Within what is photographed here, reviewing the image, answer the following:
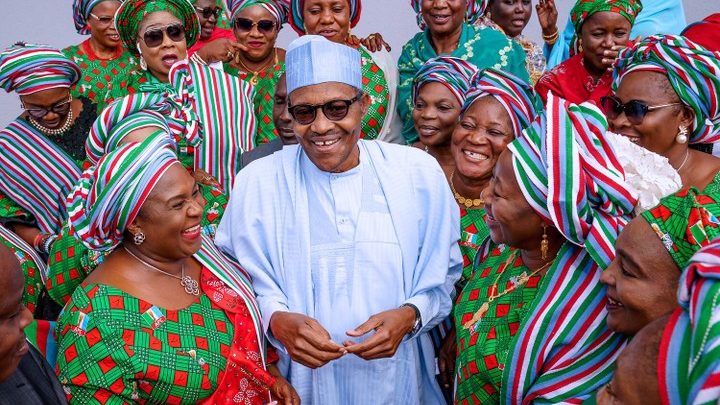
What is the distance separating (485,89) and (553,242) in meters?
1.38

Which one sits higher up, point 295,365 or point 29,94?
point 29,94

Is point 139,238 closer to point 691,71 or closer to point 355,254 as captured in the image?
point 355,254

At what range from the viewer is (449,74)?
15.4 ft

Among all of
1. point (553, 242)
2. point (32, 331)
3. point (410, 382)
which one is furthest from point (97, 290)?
point (553, 242)

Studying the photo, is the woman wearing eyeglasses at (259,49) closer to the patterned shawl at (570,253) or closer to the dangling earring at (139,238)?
the dangling earring at (139,238)

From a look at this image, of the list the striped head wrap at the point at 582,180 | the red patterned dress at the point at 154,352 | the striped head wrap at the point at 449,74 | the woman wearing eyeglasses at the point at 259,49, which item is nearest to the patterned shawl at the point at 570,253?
the striped head wrap at the point at 582,180

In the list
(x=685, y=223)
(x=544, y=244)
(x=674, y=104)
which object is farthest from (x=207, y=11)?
(x=685, y=223)

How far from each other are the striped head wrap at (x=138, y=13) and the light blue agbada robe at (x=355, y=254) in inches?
85.1

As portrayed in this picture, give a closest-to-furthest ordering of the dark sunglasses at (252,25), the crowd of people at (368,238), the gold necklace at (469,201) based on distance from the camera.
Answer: the crowd of people at (368,238)
the gold necklace at (469,201)
the dark sunglasses at (252,25)

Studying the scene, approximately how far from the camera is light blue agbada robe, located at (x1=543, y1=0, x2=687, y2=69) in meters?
6.15

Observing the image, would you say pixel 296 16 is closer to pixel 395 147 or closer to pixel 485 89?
pixel 485 89

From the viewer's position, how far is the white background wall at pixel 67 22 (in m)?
8.09

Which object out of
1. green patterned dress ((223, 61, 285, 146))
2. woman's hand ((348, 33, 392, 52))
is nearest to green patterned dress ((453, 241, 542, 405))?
green patterned dress ((223, 61, 285, 146))

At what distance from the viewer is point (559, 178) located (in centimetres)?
264
